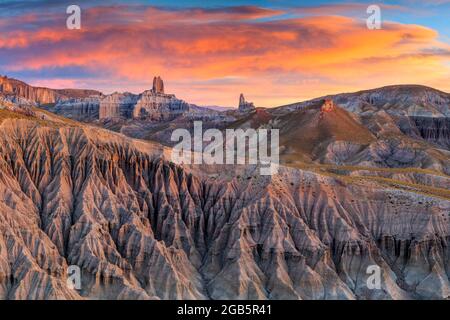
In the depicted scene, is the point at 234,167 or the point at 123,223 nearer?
the point at 123,223

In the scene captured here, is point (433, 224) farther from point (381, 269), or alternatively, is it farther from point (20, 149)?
point (20, 149)

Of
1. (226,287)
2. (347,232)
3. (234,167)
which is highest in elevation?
(234,167)

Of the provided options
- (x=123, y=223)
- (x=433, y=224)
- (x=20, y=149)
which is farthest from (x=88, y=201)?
(x=433, y=224)

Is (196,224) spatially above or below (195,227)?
above

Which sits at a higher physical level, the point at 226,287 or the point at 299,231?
the point at 299,231

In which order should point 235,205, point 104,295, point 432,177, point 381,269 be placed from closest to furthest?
point 104,295
point 381,269
point 235,205
point 432,177

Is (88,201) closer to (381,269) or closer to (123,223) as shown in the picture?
(123,223)

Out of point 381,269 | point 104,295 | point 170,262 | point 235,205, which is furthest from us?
point 235,205

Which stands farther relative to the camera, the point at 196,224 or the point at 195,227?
the point at 196,224
